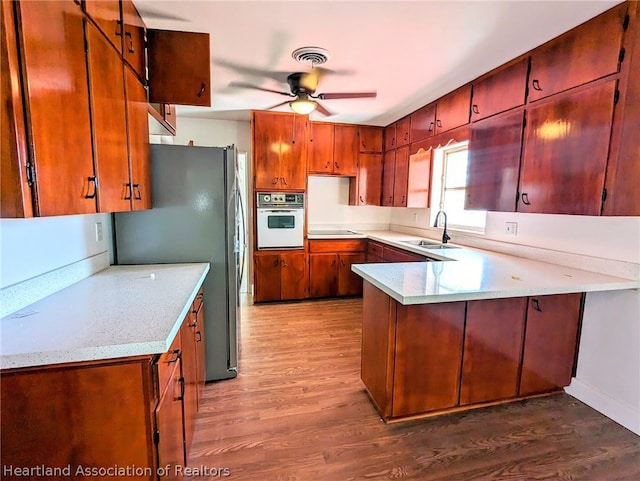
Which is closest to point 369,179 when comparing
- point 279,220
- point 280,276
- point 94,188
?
point 279,220

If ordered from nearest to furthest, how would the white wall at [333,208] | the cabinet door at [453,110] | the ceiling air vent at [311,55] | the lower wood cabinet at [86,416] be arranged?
the lower wood cabinet at [86,416] → the ceiling air vent at [311,55] → the cabinet door at [453,110] → the white wall at [333,208]

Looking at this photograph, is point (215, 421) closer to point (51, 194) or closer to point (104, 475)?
point (104, 475)

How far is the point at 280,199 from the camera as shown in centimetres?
408

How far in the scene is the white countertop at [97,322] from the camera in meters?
0.96

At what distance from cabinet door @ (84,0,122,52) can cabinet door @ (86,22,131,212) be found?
4 centimetres

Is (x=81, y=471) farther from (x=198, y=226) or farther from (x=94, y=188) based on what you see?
(x=198, y=226)

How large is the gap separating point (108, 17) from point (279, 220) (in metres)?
2.77

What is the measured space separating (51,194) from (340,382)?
83.7 inches

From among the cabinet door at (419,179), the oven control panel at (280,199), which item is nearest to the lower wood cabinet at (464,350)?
the cabinet door at (419,179)

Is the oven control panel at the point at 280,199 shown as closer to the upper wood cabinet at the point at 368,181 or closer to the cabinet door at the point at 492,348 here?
the upper wood cabinet at the point at 368,181

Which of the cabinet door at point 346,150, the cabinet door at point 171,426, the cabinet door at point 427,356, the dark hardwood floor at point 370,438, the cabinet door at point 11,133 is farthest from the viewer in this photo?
the cabinet door at point 346,150

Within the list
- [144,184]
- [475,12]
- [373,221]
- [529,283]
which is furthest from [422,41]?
[373,221]

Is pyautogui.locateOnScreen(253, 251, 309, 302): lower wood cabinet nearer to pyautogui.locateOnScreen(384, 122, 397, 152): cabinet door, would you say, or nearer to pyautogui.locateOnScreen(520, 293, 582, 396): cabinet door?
pyautogui.locateOnScreen(384, 122, 397, 152): cabinet door

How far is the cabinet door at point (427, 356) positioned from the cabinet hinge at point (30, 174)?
5.58ft
